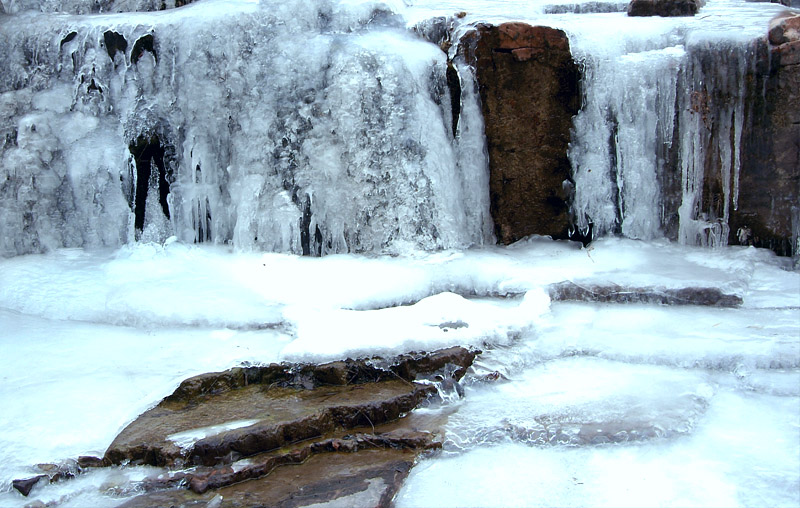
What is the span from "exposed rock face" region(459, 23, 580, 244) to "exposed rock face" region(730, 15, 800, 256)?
1.37 m

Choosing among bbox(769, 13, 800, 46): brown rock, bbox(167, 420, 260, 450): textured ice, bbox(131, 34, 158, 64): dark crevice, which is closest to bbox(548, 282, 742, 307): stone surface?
bbox(769, 13, 800, 46): brown rock

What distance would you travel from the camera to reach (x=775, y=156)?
5727 millimetres

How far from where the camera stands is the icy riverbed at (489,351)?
310 cm

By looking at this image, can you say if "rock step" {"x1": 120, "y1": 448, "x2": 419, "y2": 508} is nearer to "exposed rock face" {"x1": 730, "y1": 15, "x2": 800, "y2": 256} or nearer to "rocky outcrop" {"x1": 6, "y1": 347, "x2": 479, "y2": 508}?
"rocky outcrop" {"x1": 6, "y1": 347, "x2": 479, "y2": 508}

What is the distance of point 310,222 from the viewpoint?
20.7 ft

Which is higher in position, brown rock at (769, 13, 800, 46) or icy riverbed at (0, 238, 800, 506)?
brown rock at (769, 13, 800, 46)

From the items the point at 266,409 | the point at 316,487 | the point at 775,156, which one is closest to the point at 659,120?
the point at 775,156

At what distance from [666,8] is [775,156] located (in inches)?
69.6

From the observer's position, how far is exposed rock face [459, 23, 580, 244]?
6.10 metres

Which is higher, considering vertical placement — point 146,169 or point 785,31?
point 785,31

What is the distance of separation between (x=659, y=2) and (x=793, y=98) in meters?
1.64

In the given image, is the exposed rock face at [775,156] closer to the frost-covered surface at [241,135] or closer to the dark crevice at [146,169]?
the frost-covered surface at [241,135]

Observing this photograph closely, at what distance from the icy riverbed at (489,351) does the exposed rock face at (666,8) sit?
2160 millimetres

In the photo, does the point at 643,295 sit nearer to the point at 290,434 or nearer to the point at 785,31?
the point at 785,31
